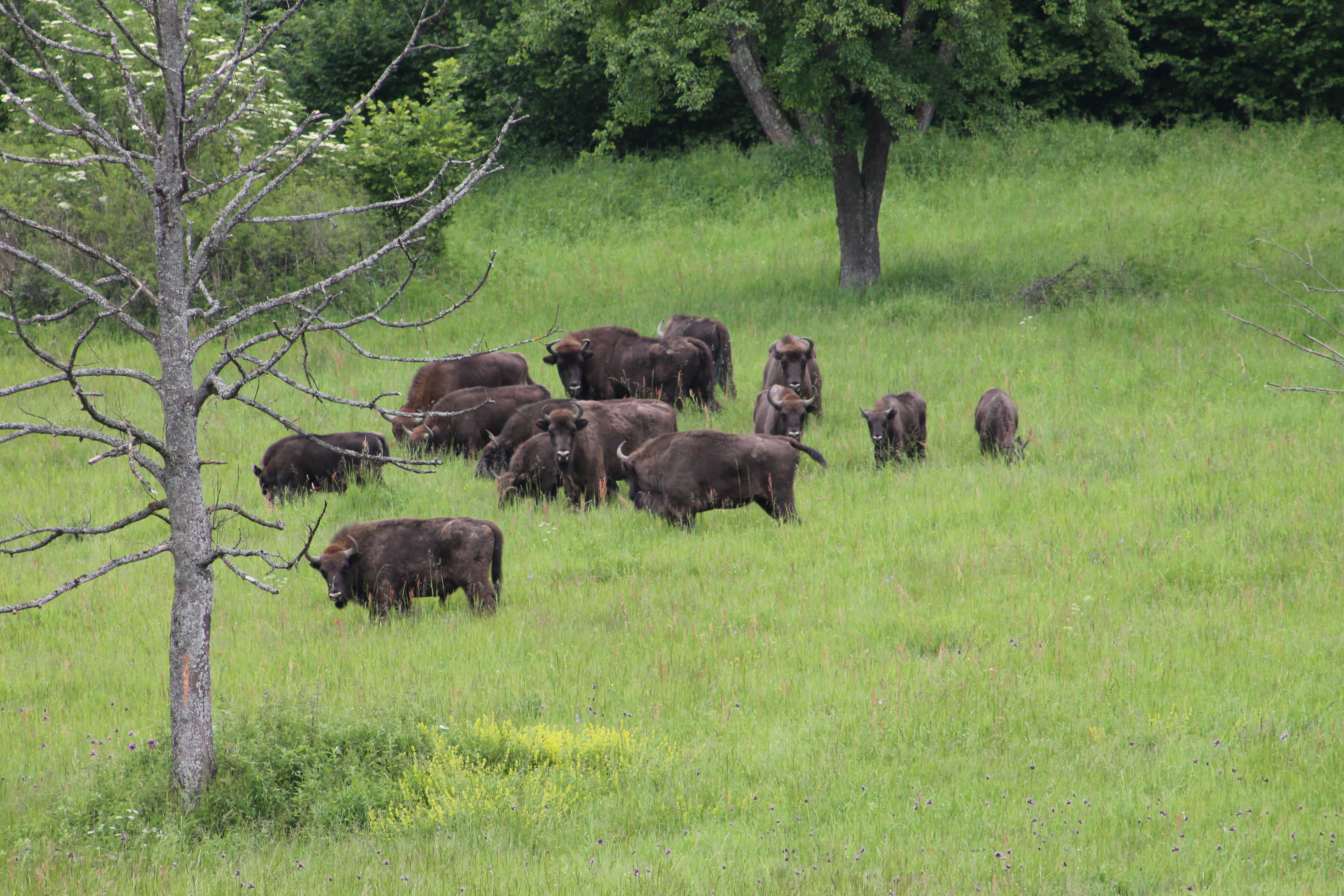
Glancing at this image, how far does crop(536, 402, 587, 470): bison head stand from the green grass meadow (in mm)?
869

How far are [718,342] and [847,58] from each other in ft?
19.6

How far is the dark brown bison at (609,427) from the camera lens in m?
16.0

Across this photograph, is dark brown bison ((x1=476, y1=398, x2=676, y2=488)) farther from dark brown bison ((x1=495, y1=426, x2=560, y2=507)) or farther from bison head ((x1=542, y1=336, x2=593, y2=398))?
bison head ((x1=542, y1=336, x2=593, y2=398))

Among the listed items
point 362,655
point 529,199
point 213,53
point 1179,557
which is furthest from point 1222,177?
point 362,655

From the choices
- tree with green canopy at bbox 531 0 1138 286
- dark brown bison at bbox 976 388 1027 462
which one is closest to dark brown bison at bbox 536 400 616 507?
dark brown bison at bbox 976 388 1027 462

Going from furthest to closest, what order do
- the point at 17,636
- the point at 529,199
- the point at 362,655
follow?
the point at 529,199
the point at 17,636
the point at 362,655


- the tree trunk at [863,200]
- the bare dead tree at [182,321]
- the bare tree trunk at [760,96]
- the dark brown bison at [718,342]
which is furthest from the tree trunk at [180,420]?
the bare tree trunk at [760,96]

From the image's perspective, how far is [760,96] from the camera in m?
32.9

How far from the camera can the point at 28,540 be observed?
14227 mm

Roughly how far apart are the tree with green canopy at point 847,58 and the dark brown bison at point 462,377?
21.2 feet

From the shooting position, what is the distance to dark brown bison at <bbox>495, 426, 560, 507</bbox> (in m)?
15.3

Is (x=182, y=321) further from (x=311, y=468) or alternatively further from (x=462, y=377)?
(x=462, y=377)

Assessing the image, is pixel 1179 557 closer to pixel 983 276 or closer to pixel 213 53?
pixel 983 276

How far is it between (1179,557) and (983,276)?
47.2ft
